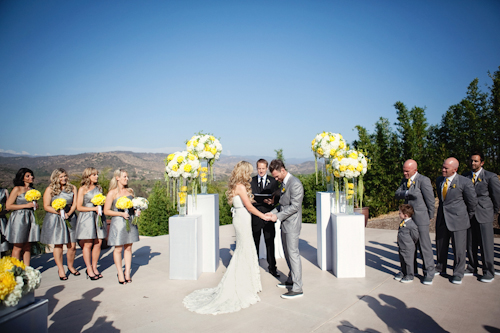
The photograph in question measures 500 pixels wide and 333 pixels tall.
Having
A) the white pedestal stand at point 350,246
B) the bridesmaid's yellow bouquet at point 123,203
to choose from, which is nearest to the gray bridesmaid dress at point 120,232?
the bridesmaid's yellow bouquet at point 123,203

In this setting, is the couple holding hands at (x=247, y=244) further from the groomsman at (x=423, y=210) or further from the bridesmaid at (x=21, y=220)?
the bridesmaid at (x=21, y=220)

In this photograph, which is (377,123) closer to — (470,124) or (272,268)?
(470,124)

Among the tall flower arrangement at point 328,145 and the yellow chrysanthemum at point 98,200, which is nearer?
the yellow chrysanthemum at point 98,200

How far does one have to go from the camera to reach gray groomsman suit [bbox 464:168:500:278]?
4.74m

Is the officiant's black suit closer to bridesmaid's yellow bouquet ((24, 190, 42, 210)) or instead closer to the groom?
the groom

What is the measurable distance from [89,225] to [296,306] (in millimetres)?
3531

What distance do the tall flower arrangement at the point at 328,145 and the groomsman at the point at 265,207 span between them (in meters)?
0.99

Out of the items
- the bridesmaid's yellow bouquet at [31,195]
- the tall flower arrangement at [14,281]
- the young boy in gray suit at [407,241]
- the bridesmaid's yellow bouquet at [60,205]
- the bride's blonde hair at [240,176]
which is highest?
the bride's blonde hair at [240,176]

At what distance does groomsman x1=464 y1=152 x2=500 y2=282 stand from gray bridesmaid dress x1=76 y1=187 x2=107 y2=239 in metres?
6.01

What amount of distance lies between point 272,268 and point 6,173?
671 inches

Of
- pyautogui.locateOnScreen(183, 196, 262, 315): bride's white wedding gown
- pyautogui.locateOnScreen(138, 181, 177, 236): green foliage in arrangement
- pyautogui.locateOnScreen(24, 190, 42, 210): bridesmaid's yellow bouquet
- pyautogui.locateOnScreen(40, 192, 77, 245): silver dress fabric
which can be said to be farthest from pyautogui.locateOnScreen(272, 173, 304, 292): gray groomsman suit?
pyautogui.locateOnScreen(138, 181, 177, 236): green foliage in arrangement

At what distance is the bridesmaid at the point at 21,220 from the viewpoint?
5.09m

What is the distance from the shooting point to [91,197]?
17.1ft

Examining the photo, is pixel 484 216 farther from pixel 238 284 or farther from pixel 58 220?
pixel 58 220
